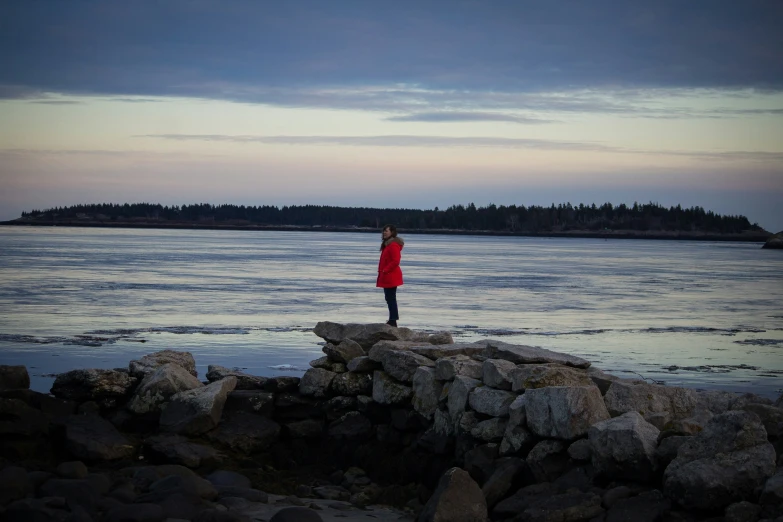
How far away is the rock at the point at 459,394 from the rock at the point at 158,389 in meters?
3.44

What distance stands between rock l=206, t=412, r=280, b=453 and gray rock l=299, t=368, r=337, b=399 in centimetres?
71

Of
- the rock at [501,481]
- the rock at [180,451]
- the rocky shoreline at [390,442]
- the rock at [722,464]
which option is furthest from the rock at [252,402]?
the rock at [722,464]

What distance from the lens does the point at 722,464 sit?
23.8 ft

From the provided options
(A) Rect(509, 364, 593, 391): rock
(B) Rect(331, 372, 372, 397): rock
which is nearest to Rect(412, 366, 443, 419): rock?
(B) Rect(331, 372, 372, 397): rock

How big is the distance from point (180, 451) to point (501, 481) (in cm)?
368

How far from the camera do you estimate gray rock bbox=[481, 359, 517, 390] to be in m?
9.88

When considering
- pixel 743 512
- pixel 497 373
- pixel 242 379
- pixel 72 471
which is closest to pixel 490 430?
pixel 497 373

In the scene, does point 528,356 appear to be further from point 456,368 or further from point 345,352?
point 345,352

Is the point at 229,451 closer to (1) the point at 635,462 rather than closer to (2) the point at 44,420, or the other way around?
(2) the point at 44,420

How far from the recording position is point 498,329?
67.9 ft

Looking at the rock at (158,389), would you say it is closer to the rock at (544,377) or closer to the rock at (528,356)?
the rock at (528,356)

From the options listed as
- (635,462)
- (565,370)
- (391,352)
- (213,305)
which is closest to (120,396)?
(391,352)

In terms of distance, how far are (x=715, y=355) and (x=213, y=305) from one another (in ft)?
43.5

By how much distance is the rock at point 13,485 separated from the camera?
7855 millimetres
